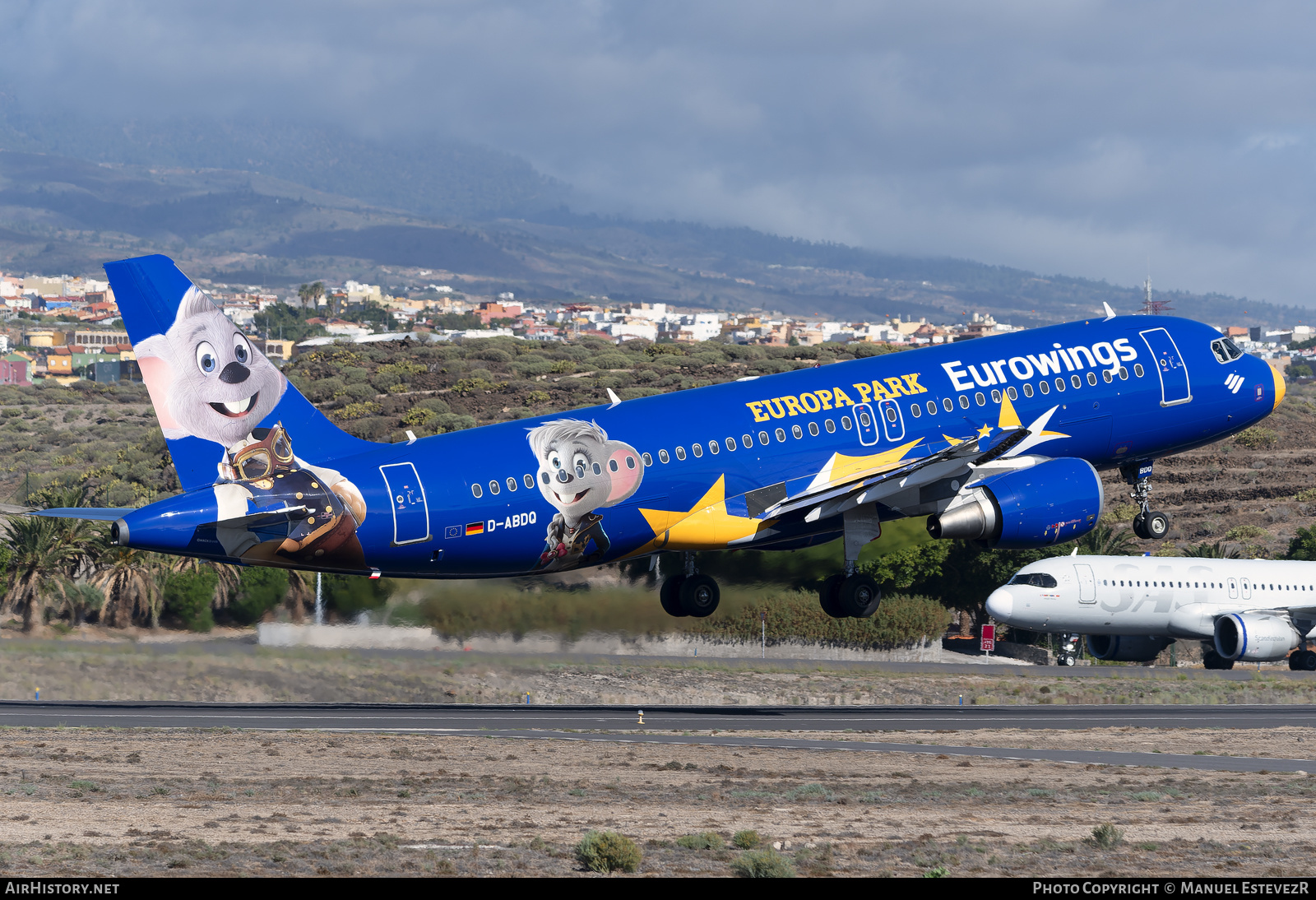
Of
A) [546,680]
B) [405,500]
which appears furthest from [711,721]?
[405,500]

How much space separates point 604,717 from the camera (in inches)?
2261

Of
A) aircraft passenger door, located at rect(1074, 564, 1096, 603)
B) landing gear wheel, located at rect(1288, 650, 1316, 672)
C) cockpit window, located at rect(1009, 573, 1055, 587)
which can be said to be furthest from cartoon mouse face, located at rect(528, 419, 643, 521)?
landing gear wheel, located at rect(1288, 650, 1316, 672)

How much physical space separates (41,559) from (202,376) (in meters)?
31.6

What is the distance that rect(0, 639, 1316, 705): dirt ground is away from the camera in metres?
54.6

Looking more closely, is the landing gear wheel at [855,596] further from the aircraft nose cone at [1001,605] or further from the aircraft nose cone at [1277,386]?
the aircraft nose cone at [1001,605]

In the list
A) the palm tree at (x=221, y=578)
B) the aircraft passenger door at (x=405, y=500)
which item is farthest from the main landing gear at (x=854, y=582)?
the palm tree at (x=221, y=578)

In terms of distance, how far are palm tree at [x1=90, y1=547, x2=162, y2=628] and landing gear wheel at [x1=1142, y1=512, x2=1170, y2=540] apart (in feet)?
107

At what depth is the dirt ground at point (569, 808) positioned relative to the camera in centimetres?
2889

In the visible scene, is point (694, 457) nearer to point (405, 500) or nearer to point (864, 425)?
point (864, 425)

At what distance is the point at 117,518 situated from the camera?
3334cm

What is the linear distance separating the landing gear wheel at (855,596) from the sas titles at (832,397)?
5.14m

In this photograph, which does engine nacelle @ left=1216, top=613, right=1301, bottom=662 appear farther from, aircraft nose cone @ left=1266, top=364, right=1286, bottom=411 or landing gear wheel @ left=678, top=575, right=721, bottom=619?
landing gear wheel @ left=678, top=575, right=721, bottom=619

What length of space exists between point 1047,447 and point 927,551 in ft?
117
